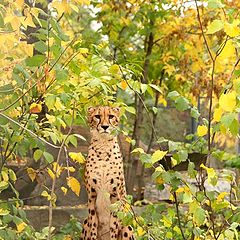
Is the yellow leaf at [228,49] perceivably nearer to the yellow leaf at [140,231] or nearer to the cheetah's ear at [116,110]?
the cheetah's ear at [116,110]

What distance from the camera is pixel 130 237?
3553 millimetres

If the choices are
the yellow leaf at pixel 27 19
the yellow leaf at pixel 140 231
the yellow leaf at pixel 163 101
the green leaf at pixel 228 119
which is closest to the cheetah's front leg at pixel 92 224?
the yellow leaf at pixel 140 231

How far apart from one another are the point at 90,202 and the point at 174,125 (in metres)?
7.11

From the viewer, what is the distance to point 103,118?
3.43 metres

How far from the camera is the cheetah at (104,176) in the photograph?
3445 millimetres

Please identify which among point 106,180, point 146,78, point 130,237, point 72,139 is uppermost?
point 146,78

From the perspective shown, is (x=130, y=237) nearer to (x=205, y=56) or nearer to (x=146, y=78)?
(x=146, y=78)

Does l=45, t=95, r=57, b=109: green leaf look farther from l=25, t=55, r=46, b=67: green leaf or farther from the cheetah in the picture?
the cheetah

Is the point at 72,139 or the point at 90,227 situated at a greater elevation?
the point at 72,139

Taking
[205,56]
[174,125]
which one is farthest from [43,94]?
[174,125]

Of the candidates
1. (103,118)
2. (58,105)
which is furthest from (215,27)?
(58,105)

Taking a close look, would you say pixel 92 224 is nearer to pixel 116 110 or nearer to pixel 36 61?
pixel 116 110

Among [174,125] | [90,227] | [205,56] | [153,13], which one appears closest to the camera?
[90,227]

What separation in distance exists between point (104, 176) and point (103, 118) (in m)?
0.31
